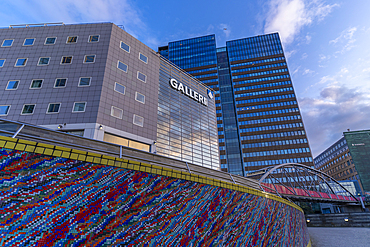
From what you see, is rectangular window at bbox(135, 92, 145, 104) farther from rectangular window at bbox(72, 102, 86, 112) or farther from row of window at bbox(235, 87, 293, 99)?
row of window at bbox(235, 87, 293, 99)

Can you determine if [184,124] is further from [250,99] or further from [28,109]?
[250,99]

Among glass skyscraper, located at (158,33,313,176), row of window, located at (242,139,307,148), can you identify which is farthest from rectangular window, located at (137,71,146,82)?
row of window, located at (242,139,307,148)

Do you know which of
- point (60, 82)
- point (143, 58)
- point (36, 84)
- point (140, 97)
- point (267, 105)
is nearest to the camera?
point (36, 84)

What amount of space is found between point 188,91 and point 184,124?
8.88m

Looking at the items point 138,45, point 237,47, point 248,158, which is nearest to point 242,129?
point 248,158

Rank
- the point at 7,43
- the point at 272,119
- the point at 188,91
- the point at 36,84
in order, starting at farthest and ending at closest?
the point at 272,119 < the point at 188,91 < the point at 7,43 < the point at 36,84

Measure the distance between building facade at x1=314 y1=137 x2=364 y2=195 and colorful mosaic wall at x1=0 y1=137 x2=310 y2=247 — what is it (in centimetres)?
11911

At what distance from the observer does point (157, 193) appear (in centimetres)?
891

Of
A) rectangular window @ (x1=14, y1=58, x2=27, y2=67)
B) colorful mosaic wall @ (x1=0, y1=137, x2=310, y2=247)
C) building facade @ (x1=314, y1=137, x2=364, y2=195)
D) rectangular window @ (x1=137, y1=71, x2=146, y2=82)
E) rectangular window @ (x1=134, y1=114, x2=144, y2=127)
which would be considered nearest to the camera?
colorful mosaic wall @ (x1=0, y1=137, x2=310, y2=247)

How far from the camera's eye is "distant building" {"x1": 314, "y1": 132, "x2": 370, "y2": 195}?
327 ft

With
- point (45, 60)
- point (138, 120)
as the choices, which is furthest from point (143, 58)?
point (45, 60)

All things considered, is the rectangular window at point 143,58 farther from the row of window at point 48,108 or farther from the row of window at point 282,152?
the row of window at point 282,152

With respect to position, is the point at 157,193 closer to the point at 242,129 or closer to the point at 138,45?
the point at 138,45

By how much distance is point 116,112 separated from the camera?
28.5 meters
